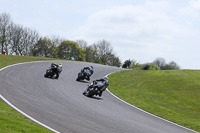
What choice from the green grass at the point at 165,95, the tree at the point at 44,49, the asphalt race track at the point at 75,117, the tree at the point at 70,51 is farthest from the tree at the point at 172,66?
the asphalt race track at the point at 75,117

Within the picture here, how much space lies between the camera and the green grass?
15.8 m

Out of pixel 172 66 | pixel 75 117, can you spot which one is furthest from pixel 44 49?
pixel 75 117

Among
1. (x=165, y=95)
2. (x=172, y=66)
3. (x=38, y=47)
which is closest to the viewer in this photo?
(x=165, y=95)

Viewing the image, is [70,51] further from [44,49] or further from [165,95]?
[165,95]

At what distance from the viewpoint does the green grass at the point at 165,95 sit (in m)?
15.8

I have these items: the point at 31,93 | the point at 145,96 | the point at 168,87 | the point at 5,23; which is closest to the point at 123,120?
the point at 31,93

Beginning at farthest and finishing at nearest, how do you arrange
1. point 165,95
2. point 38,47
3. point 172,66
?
1. point 172,66
2. point 38,47
3. point 165,95

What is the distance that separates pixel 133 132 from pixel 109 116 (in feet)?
7.22

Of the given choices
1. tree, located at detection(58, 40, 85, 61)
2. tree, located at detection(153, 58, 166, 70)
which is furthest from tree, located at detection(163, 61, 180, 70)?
tree, located at detection(58, 40, 85, 61)

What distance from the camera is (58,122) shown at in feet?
30.1

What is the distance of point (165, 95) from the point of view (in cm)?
2200

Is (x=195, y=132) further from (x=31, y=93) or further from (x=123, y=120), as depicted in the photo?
(x=31, y=93)

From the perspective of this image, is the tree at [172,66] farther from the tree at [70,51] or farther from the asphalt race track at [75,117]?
the asphalt race track at [75,117]

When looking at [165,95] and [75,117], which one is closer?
[75,117]
